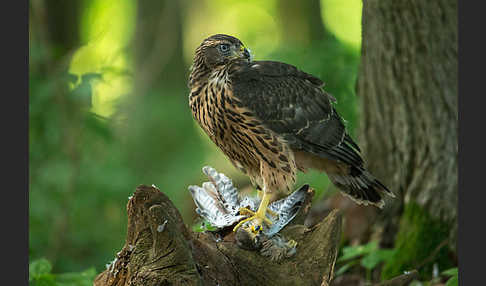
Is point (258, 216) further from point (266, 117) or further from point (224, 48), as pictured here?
point (224, 48)

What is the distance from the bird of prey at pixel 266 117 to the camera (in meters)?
4.61

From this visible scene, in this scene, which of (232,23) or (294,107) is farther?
(232,23)

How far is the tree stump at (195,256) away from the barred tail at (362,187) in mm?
1005

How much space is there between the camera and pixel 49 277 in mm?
4270

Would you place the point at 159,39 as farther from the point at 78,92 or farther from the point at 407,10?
the point at 407,10

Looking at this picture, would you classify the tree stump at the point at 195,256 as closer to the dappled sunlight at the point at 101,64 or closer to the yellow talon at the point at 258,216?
the yellow talon at the point at 258,216

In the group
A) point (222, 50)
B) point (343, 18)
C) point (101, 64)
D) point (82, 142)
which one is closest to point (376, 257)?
point (222, 50)

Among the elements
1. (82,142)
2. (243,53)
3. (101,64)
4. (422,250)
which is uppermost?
(243,53)

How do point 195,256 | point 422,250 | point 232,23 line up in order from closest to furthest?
1. point 195,256
2. point 422,250
3. point 232,23

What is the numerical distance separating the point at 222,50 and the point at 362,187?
1.71 metres

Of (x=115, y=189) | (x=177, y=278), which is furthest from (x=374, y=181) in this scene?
(x=115, y=189)

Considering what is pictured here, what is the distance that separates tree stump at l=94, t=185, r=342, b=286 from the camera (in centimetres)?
345

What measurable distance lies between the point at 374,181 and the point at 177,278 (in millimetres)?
2217

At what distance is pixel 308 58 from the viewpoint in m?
7.09
